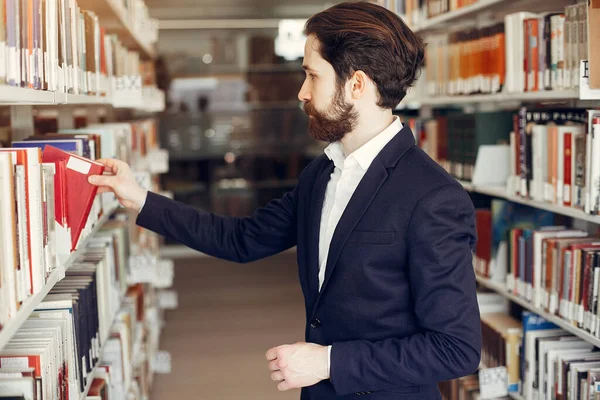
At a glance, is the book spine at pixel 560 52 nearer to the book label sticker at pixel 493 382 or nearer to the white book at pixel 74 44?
the book label sticker at pixel 493 382

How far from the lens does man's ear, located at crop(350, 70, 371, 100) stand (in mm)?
1856

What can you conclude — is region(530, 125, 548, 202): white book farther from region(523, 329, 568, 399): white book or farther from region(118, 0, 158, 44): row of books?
region(118, 0, 158, 44): row of books

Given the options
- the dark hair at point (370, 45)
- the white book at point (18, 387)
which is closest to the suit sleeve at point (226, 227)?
the dark hair at point (370, 45)

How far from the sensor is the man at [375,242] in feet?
5.63

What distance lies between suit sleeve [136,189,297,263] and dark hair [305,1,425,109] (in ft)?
1.82

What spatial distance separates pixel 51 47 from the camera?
1817mm

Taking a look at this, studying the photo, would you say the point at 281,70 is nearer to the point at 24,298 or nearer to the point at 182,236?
the point at 182,236

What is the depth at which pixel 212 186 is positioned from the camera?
8.75 metres

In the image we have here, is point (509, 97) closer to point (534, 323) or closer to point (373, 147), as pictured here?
point (534, 323)

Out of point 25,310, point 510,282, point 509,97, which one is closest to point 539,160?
point 509,97

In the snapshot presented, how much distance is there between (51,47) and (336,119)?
0.72m

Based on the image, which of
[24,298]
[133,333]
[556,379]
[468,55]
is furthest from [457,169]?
[24,298]

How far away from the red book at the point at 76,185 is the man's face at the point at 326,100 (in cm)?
64

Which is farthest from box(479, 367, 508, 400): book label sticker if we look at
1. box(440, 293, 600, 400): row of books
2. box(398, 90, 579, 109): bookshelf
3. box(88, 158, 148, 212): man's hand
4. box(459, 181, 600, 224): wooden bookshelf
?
box(88, 158, 148, 212): man's hand
